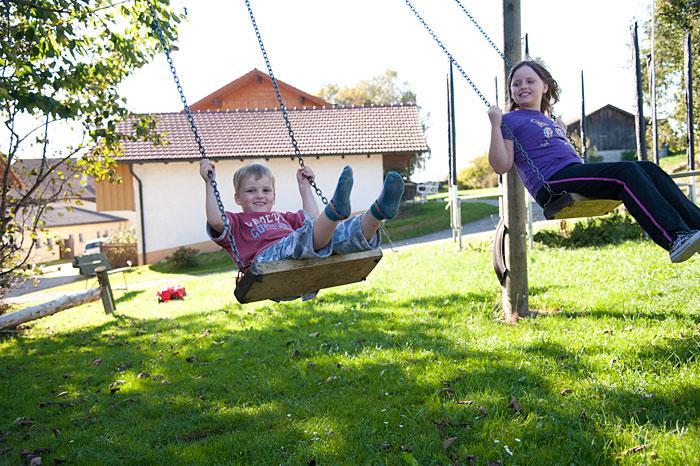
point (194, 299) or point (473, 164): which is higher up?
point (473, 164)

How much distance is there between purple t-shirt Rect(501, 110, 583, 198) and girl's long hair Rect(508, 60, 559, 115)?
294 mm

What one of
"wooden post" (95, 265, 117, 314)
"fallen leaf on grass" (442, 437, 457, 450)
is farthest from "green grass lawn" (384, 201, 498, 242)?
"fallen leaf on grass" (442, 437, 457, 450)

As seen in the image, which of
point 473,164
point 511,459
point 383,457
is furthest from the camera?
point 473,164

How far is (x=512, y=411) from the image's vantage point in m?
3.94

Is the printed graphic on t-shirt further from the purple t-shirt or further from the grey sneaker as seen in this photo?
the grey sneaker

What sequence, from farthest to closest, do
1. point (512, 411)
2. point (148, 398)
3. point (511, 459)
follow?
point (148, 398), point (512, 411), point (511, 459)

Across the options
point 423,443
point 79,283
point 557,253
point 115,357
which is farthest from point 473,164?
point 423,443

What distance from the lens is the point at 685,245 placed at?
3.42m

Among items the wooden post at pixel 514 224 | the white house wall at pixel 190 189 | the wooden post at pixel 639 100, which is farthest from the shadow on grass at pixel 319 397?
the white house wall at pixel 190 189

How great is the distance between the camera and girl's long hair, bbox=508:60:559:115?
4859mm

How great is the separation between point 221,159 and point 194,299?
39.4 feet

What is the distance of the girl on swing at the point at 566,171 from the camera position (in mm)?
3691

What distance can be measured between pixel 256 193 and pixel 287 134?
2030 centimetres

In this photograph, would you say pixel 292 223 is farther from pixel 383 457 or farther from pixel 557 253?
pixel 557 253
